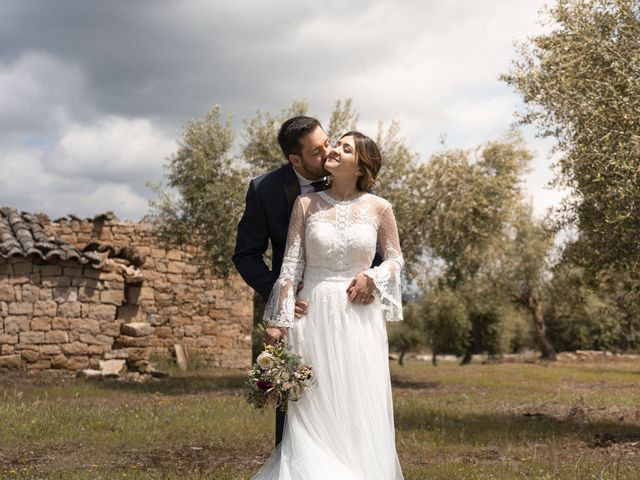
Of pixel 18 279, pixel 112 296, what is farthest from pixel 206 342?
pixel 18 279

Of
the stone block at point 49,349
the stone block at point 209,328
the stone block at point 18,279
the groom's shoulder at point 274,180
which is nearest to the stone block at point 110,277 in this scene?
the stone block at point 18,279

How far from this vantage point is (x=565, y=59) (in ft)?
37.8

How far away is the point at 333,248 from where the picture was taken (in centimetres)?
480

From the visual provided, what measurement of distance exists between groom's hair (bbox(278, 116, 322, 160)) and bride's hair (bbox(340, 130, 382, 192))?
0.22 meters

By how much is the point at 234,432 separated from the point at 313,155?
6.60 meters

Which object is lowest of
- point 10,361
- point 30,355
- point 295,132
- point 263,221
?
point 10,361

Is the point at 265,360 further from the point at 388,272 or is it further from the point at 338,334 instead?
the point at 388,272

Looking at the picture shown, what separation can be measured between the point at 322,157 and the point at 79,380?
13.6 m

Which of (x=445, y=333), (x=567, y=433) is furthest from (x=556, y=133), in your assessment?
(x=445, y=333)

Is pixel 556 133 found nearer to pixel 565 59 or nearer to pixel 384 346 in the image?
pixel 565 59

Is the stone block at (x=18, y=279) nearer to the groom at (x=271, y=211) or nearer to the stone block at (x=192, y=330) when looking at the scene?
the stone block at (x=192, y=330)

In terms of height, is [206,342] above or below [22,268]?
below

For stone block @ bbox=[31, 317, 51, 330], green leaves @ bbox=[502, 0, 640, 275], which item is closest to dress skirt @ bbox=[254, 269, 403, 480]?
green leaves @ bbox=[502, 0, 640, 275]

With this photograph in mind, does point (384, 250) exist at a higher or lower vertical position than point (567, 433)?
higher
